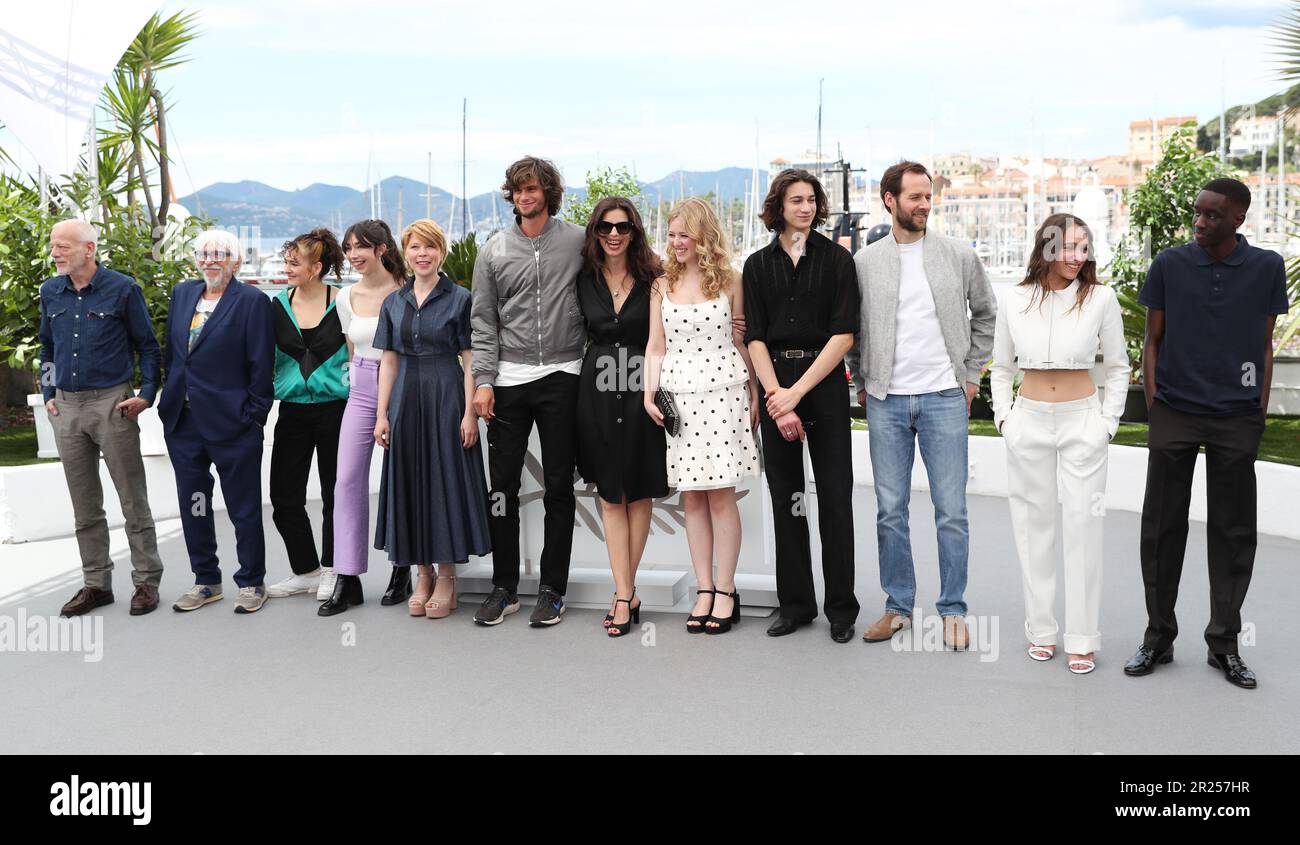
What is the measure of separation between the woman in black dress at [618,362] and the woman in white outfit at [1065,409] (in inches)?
55.3

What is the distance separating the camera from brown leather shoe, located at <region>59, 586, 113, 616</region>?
550 centimetres

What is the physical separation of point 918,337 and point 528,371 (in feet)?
5.28

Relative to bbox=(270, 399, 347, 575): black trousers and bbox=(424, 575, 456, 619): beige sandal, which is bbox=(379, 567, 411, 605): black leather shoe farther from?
bbox=(270, 399, 347, 575): black trousers

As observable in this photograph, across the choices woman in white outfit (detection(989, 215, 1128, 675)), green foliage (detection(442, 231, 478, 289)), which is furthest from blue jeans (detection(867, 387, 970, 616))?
green foliage (detection(442, 231, 478, 289))

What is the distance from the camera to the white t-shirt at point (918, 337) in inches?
Result: 182

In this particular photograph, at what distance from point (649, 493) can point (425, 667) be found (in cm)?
113

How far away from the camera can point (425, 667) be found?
15.2 feet

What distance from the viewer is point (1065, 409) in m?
4.31

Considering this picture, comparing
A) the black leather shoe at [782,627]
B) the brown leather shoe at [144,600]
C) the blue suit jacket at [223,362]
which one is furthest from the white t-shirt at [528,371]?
the brown leather shoe at [144,600]

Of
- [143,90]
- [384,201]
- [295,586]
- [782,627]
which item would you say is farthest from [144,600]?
[384,201]

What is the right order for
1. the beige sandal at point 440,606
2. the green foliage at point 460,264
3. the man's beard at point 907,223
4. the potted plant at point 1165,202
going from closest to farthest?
the man's beard at point 907,223
the beige sandal at point 440,606
the green foliage at point 460,264
the potted plant at point 1165,202

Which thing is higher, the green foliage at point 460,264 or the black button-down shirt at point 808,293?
the green foliage at point 460,264

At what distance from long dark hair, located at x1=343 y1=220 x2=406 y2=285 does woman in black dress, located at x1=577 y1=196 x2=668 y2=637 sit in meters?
1.03

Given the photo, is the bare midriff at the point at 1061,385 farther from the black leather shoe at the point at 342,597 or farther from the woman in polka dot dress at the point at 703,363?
the black leather shoe at the point at 342,597
